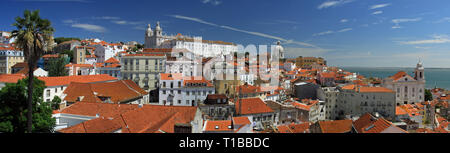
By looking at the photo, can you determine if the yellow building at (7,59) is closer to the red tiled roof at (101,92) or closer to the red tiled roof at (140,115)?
the red tiled roof at (101,92)

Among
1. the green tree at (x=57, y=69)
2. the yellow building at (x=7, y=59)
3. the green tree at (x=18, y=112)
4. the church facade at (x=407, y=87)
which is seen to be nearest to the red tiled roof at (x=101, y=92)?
the green tree at (x=18, y=112)

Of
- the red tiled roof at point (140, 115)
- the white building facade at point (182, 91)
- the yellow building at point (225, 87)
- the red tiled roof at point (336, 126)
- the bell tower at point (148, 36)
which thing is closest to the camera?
the red tiled roof at point (140, 115)

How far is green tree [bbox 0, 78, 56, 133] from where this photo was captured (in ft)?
29.0

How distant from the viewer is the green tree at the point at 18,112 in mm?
8844

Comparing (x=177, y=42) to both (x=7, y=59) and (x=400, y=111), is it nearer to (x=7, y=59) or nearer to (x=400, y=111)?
(x=7, y=59)

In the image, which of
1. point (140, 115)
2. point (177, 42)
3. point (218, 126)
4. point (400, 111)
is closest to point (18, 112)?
point (140, 115)

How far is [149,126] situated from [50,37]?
507 cm

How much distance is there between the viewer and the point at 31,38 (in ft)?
24.8

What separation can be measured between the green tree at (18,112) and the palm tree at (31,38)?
61.0 inches

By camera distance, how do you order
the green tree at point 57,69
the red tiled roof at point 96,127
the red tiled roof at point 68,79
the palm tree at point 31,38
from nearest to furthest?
1. the palm tree at point 31,38
2. the red tiled roof at point 96,127
3. the red tiled roof at point 68,79
4. the green tree at point 57,69

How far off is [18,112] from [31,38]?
322 cm
